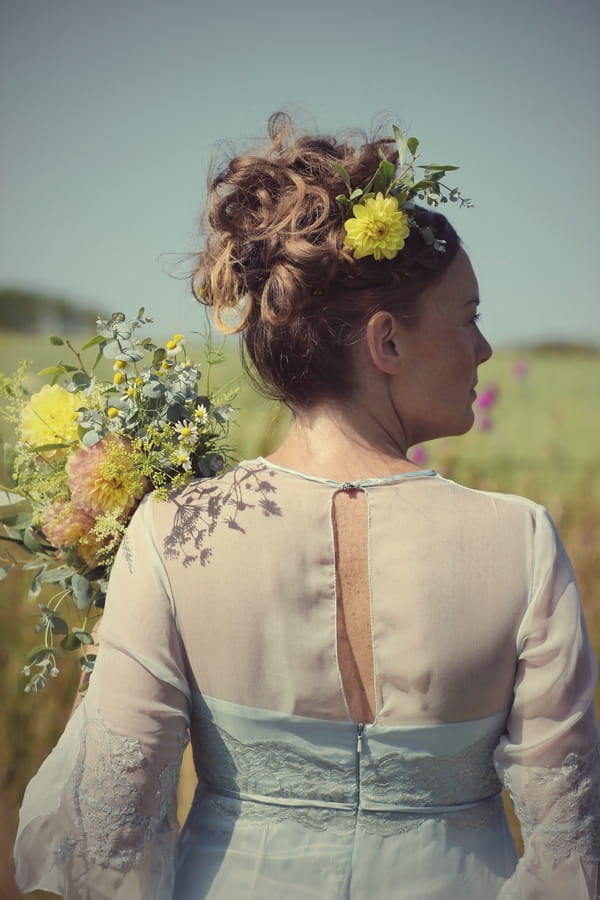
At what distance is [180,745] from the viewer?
1230 millimetres

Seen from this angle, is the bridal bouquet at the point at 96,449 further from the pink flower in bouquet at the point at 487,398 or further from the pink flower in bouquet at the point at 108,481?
the pink flower in bouquet at the point at 487,398

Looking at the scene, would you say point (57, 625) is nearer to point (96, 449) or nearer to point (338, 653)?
point (96, 449)

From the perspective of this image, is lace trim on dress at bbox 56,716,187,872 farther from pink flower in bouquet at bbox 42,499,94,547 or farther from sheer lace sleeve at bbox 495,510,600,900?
sheer lace sleeve at bbox 495,510,600,900

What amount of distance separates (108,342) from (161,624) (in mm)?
501

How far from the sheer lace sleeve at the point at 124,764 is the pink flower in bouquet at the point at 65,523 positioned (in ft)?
0.58

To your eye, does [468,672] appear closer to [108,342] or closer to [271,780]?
[271,780]

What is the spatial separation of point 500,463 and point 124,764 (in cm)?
582

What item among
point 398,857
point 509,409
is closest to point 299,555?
point 398,857

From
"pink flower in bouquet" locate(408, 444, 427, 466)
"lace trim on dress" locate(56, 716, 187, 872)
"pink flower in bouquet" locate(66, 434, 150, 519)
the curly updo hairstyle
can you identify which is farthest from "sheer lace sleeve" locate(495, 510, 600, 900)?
"pink flower in bouquet" locate(408, 444, 427, 466)

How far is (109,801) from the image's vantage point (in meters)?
1.19

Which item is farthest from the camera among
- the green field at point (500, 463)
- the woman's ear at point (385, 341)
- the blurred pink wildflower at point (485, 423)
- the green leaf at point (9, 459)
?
the blurred pink wildflower at point (485, 423)

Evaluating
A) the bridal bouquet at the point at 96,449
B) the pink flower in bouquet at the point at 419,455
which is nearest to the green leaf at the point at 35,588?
the bridal bouquet at the point at 96,449

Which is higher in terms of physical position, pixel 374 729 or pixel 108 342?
pixel 108 342

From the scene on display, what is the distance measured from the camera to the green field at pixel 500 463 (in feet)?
9.80
